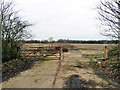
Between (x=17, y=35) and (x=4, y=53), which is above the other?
(x=17, y=35)

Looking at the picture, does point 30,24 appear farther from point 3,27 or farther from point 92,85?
point 92,85

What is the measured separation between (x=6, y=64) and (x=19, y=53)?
1.77 metres

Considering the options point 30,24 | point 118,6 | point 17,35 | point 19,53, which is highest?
point 118,6

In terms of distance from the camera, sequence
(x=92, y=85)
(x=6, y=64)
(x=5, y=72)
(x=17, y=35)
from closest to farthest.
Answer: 1. (x=92, y=85)
2. (x=5, y=72)
3. (x=6, y=64)
4. (x=17, y=35)

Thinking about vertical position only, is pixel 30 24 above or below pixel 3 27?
above

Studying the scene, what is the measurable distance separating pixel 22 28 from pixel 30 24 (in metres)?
0.84

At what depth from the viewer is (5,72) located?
5.25 meters

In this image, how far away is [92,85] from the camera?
3580 mm

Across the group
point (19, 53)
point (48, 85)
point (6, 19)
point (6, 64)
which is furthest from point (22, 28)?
point (48, 85)

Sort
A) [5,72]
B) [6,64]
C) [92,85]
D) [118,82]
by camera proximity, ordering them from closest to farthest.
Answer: [92,85] < [118,82] < [5,72] < [6,64]

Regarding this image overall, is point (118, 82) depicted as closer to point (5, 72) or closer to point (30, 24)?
point (5, 72)

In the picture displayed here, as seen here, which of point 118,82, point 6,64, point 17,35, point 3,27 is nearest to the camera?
point 118,82

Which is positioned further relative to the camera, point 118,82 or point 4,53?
point 4,53

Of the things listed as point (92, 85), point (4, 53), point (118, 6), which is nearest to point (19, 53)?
Answer: point (4, 53)
